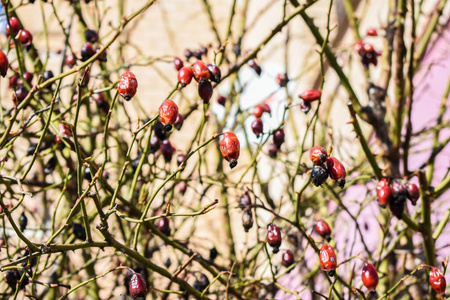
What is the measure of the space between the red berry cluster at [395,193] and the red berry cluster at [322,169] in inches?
10.0

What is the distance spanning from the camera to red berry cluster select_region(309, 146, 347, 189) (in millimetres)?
1316

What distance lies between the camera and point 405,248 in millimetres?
2492

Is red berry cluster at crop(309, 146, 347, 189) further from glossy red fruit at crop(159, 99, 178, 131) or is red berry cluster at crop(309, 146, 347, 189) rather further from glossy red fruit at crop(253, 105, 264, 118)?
glossy red fruit at crop(253, 105, 264, 118)

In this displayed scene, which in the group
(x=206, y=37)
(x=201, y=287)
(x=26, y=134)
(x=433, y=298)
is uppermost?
(x=206, y=37)

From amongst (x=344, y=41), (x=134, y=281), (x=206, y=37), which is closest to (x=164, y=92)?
(x=206, y=37)

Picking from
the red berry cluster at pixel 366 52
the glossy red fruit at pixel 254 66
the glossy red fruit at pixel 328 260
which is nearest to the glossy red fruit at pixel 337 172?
the glossy red fruit at pixel 328 260

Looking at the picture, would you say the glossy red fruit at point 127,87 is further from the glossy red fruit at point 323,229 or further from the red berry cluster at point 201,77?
the glossy red fruit at point 323,229

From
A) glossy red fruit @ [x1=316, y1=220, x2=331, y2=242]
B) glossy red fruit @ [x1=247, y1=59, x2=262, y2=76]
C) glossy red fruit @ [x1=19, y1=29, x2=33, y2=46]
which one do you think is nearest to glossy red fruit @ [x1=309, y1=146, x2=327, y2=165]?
glossy red fruit @ [x1=316, y1=220, x2=331, y2=242]

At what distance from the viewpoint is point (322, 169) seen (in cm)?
133

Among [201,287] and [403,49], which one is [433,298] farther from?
[403,49]

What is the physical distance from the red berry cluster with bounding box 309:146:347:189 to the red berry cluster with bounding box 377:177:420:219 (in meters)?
0.25

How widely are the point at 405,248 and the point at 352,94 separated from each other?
0.86 metres

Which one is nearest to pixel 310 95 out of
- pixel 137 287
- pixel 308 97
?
pixel 308 97

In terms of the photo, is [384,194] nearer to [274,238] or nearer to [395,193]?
[395,193]
